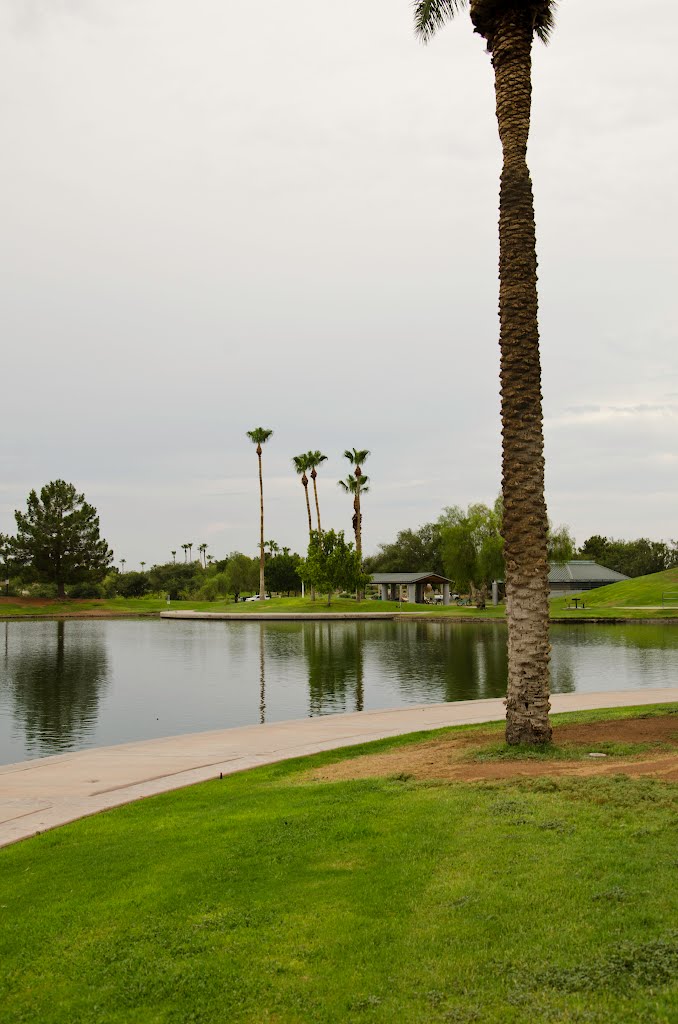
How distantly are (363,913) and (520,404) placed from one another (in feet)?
25.0

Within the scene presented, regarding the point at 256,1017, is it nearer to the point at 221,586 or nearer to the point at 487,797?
the point at 487,797

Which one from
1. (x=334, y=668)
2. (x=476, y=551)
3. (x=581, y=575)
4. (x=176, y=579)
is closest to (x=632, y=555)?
(x=581, y=575)

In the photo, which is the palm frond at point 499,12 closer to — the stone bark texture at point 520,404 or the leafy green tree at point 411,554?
the stone bark texture at point 520,404

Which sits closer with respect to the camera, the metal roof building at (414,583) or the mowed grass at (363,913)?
the mowed grass at (363,913)

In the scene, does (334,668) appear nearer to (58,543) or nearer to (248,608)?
(248,608)

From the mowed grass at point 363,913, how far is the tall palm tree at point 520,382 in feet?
8.43

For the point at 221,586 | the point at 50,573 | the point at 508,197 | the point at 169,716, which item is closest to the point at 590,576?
the point at 221,586

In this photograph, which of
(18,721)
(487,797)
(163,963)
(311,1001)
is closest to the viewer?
(311,1001)

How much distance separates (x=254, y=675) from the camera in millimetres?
29625

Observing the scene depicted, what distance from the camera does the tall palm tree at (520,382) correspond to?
1105 cm

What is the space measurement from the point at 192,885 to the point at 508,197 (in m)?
10.0

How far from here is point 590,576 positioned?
3538 inches

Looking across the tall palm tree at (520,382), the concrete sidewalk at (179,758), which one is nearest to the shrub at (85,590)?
the concrete sidewalk at (179,758)

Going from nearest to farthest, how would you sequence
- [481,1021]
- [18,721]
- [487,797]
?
[481,1021], [487,797], [18,721]
